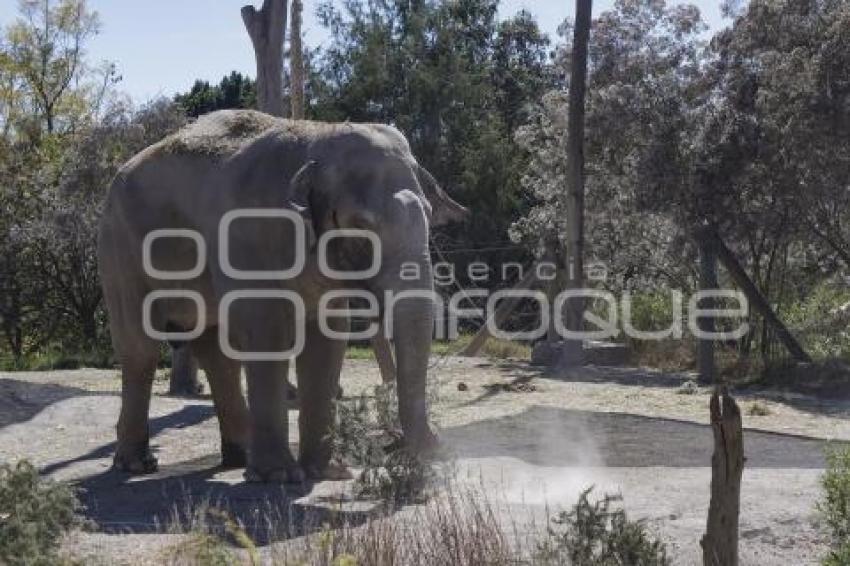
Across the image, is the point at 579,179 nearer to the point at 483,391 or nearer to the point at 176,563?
the point at 483,391

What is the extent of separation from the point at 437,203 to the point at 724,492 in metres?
3.63

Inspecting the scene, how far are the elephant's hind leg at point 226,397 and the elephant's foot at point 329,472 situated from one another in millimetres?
1017

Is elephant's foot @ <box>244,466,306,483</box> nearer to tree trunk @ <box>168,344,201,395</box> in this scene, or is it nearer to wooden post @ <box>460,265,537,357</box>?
tree trunk @ <box>168,344,201,395</box>

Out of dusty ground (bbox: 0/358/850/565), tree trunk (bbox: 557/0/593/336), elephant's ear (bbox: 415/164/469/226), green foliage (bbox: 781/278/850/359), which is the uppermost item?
tree trunk (bbox: 557/0/593/336)

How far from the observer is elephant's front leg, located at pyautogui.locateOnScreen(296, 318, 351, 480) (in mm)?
9102

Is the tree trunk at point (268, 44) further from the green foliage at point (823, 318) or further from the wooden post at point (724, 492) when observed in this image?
the wooden post at point (724, 492)

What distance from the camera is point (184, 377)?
15.3m

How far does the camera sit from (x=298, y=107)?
51.1 ft

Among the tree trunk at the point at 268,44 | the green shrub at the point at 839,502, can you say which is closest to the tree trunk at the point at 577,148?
the tree trunk at the point at 268,44

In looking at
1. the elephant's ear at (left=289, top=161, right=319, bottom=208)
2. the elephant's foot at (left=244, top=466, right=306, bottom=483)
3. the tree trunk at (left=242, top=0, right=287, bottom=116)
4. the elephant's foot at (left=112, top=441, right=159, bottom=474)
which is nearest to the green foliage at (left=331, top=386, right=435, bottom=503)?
Result: the elephant's foot at (left=244, top=466, right=306, bottom=483)

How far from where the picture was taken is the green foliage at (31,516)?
5.50 metres

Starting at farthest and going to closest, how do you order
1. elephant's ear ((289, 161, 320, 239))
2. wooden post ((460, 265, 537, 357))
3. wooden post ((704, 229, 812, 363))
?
wooden post ((460, 265, 537, 357))
wooden post ((704, 229, 812, 363))
elephant's ear ((289, 161, 320, 239))

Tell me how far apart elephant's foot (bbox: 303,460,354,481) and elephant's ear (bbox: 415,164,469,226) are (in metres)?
1.84

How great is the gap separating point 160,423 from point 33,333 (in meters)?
12.8
